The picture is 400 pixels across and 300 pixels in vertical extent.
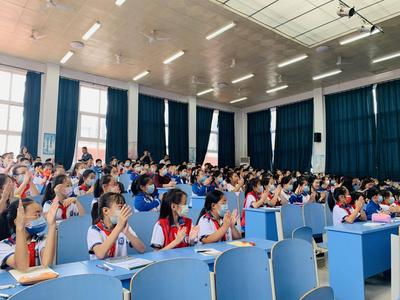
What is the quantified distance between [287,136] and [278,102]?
1570 mm

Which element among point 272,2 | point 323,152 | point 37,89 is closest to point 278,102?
point 323,152

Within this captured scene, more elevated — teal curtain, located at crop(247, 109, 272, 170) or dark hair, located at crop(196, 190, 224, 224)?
teal curtain, located at crop(247, 109, 272, 170)

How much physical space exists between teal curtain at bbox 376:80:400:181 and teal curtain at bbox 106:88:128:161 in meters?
8.63


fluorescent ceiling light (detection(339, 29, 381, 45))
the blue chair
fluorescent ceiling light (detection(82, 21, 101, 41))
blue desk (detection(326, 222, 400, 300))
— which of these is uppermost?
fluorescent ceiling light (detection(339, 29, 381, 45))

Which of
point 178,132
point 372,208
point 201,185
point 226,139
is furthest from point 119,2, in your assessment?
point 226,139

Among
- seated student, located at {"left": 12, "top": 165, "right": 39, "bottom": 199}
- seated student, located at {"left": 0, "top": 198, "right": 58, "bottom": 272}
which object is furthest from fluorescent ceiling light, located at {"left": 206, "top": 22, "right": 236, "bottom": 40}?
seated student, located at {"left": 0, "top": 198, "right": 58, "bottom": 272}

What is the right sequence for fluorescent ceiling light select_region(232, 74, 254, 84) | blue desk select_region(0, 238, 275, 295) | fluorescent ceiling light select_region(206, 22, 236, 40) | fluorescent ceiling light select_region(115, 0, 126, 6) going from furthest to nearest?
fluorescent ceiling light select_region(232, 74, 254, 84), fluorescent ceiling light select_region(206, 22, 236, 40), fluorescent ceiling light select_region(115, 0, 126, 6), blue desk select_region(0, 238, 275, 295)

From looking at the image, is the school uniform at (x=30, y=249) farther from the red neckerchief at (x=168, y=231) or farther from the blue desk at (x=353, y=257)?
the blue desk at (x=353, y=257)

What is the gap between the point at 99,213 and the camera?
2225 millimetres

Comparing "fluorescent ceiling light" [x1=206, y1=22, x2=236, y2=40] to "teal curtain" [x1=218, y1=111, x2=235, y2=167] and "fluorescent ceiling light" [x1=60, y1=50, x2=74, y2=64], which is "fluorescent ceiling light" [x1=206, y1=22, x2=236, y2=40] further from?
"teal curtain" [x1=218, y1=111, x2=235, y2=167]

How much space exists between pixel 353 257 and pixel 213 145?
437 inches

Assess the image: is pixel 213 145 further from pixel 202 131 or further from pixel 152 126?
pixel 152 126

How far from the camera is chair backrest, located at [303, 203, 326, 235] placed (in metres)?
3.75

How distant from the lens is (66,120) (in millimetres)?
9625
